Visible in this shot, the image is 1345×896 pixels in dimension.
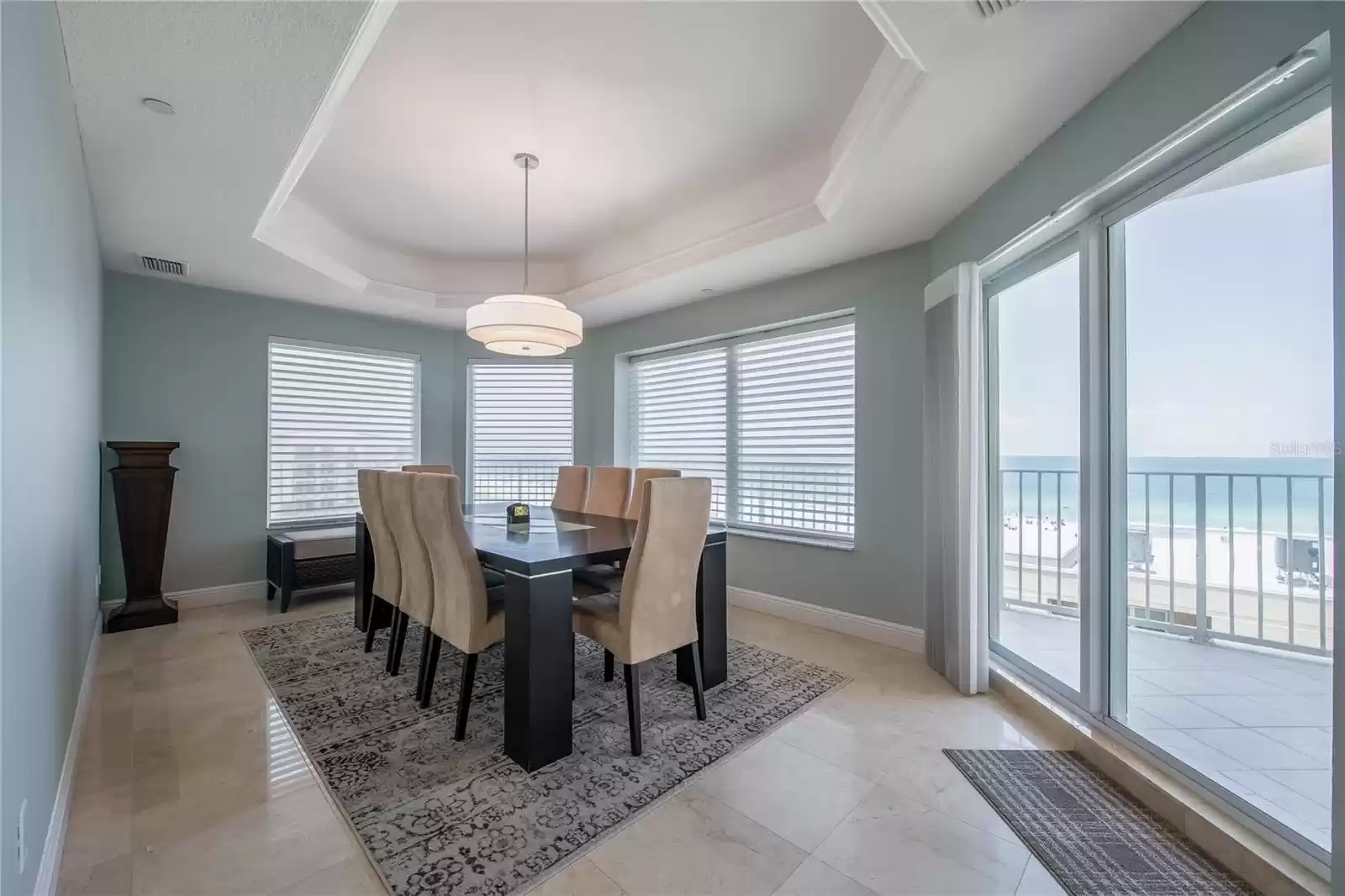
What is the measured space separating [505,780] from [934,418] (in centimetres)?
268

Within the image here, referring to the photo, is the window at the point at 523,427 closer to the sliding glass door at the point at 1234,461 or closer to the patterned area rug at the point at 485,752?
the patterned area rug at the point at 485,752

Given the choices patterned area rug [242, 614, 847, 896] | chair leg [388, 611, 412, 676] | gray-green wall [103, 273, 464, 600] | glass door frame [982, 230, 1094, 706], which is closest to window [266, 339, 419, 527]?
gray-green wall [103, 273, 464, 600]

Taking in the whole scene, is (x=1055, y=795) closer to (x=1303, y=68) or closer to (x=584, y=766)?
(x=584, y=766)

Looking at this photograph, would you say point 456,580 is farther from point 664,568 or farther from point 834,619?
point 834,619

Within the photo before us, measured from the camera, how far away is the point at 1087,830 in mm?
1820

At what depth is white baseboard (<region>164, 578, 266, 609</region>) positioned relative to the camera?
4305 mm

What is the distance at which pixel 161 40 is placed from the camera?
1.81 meters

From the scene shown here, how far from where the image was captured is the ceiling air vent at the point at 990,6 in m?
1.67

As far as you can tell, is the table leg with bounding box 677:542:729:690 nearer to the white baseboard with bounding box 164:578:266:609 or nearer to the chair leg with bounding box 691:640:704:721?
the chair leg with bounding box 691:640:704:721

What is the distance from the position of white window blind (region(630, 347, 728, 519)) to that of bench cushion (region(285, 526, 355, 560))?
99.5 inches

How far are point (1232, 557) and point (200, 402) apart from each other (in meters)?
6.26

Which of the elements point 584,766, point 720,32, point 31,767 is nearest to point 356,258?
point 720,32

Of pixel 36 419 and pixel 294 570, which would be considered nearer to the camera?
pixel 36 419

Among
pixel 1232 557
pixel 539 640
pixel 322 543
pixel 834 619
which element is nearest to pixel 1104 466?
pixel 1232 557
